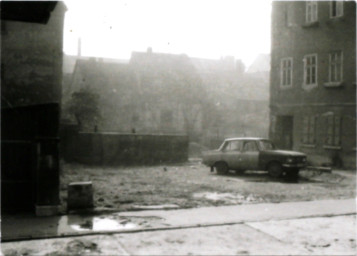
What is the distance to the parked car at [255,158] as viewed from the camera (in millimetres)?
15867

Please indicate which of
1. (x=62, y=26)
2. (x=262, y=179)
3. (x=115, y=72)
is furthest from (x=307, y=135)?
(x=115, y=72)

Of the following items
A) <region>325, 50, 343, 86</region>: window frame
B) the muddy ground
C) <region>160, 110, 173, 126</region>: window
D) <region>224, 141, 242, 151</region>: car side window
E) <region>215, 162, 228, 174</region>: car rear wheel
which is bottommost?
the muddy ground

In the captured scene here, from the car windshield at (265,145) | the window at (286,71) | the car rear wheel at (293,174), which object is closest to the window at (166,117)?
the window at (286,71)

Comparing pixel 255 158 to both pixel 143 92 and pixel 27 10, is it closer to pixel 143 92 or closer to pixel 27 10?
pixel 27 10

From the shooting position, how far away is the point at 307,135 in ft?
74.7

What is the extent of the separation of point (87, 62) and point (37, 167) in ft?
131

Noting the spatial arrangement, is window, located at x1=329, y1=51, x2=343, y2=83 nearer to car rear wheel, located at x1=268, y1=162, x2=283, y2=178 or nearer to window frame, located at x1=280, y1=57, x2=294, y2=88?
window frame, located at x1=280, y1=57, x2=294, y2=88

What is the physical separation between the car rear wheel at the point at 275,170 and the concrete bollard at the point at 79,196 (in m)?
8.94

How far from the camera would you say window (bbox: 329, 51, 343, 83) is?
21.0 m

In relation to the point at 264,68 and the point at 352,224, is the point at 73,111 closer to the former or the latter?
the point at 352,224

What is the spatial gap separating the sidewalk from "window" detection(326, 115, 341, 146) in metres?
11.1

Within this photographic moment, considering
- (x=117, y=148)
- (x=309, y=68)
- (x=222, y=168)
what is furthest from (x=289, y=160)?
(x=117, y=148)

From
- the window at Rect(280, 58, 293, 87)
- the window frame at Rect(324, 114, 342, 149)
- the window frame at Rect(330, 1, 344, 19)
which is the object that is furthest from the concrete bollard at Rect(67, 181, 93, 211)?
the window at Rect(280, 58, 293, 87)

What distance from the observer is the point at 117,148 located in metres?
22.8
